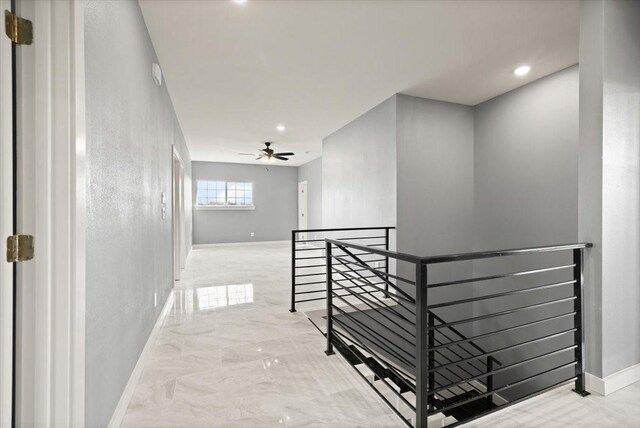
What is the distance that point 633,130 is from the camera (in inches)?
78.4

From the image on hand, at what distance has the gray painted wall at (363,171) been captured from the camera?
14.3 ft

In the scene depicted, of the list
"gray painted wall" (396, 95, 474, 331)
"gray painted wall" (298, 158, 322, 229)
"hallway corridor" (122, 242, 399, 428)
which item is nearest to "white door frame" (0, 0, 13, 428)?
"hallway corridor" (122, 242, 399, 428)

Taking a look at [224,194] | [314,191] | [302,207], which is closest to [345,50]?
[314,191]

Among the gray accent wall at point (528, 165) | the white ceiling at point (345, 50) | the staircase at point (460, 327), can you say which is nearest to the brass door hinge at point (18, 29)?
the white ceiling at point (345, 50)

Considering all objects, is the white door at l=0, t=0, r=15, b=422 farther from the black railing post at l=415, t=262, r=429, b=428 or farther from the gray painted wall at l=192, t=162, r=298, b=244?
the gray painted wall at l=192, t=162, r=298, b=244

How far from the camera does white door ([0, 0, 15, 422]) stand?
96 cm

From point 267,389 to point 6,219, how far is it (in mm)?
1598

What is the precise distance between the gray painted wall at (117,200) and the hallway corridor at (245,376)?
237mm

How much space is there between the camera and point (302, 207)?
33.3 feet

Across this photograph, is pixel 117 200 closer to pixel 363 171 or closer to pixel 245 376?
pixel 245 376

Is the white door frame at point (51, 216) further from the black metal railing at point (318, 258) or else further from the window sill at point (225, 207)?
the window sill at point (225, 207)

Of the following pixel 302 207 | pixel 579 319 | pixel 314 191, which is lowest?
pixel 579 319

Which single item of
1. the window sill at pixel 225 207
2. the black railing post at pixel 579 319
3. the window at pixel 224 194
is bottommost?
the black railing post at pixel 579 319

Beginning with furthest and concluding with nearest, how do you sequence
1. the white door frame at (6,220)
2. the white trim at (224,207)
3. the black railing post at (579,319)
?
the white trim at (224,207), the black railing post at (579,319), the white door frame at (6,220)
